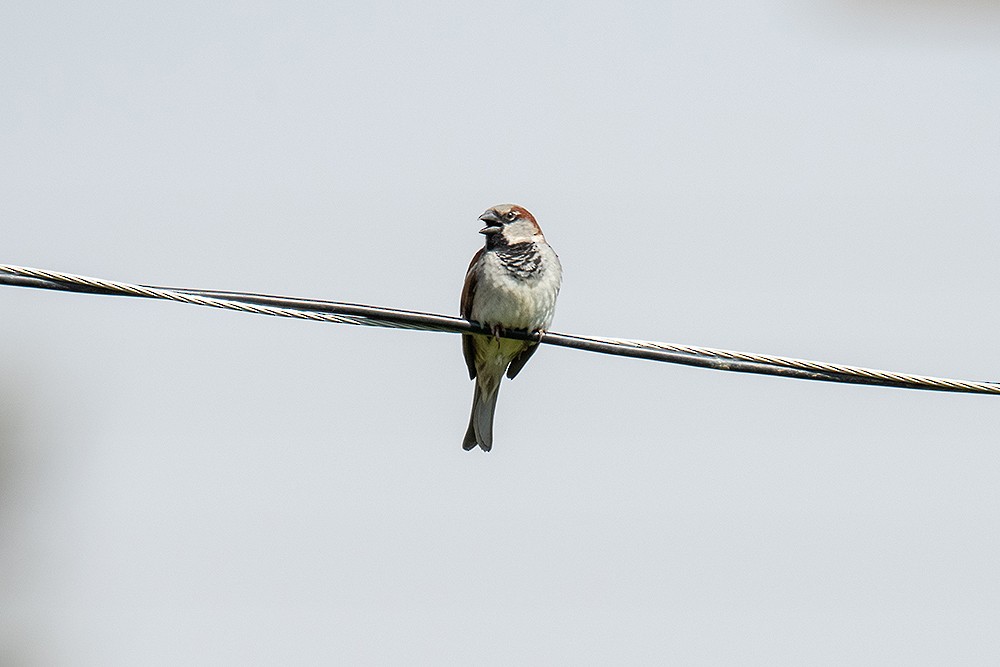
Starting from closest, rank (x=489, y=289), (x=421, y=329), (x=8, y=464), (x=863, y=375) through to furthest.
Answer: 1. (x=863, y=375)
2. (x=421, y=329)
3. (x=489, y=289)
4. (x=8, y=464)

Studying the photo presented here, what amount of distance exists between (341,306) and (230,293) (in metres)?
0.35

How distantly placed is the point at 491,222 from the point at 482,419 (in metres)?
1.01

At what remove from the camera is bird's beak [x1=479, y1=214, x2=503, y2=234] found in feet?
21.3

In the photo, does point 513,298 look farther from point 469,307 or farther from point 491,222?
point 491,222

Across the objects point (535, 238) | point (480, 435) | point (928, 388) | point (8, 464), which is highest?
point (535, 238)

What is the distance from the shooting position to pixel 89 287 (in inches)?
150

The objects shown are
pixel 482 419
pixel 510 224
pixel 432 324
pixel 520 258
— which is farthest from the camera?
pixel 482 419

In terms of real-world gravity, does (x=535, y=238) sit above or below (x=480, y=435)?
above

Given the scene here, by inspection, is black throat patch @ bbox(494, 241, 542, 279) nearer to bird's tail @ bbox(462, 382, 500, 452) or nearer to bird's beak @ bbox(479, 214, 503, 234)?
bird's beak @ bbox(479, 214, 503, 234)

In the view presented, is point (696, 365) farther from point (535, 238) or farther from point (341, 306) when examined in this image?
point (535, 238)

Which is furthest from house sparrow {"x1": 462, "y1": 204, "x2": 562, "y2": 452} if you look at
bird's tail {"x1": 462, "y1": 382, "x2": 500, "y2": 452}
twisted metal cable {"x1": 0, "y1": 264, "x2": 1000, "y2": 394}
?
twisted metal cable {"x1": 0, "y1": 264, "x2": 1000, "y2": 394}

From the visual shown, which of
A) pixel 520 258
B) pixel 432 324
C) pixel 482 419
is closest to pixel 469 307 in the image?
pixel 520 258

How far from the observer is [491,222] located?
6.53m

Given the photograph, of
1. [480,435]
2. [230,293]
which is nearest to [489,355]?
[480,435]
